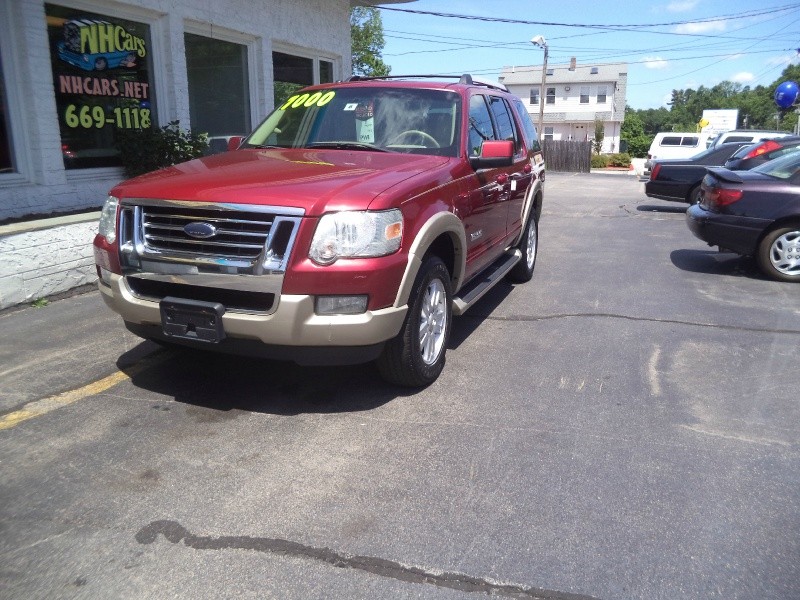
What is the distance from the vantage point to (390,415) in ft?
13.2

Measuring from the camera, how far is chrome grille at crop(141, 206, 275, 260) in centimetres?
359

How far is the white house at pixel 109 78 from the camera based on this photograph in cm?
748

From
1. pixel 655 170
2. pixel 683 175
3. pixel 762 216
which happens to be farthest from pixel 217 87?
pixel 683 175

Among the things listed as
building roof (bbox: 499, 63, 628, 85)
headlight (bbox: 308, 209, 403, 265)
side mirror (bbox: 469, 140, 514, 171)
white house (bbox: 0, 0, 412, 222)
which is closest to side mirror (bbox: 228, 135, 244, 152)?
side mirror (bbox: 469, 140, 514, 171)

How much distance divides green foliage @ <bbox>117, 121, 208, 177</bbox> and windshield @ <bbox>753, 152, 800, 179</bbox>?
24.1 feet

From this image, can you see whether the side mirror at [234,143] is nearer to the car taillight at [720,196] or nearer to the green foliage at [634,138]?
the car taillight at [720,196]

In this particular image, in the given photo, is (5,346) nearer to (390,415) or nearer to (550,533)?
(390,415)

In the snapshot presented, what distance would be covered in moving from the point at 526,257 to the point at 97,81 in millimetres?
5740

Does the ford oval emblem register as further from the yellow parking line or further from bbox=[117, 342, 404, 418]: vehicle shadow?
the yellow parking line

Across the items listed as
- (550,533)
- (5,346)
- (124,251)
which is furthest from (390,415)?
(5,346)

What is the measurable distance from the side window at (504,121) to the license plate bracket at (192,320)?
341cm

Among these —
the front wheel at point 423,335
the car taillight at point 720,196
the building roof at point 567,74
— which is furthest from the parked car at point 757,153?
the building roof at point 567,74

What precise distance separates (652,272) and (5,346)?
22.4 ft

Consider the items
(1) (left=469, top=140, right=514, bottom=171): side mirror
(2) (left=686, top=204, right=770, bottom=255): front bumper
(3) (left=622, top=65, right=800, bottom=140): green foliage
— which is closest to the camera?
(1) (left=469, top=140, right=514, bottom=171): side mirror
